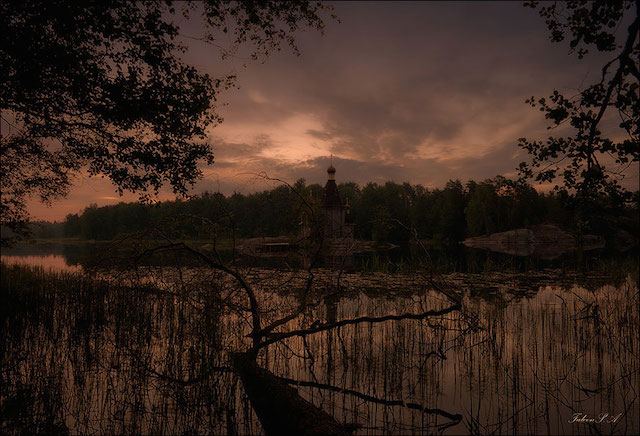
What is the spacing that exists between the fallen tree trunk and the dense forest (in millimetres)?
2180

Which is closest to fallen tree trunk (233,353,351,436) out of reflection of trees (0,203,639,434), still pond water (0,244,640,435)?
reflection of trees (0,203,639,434)

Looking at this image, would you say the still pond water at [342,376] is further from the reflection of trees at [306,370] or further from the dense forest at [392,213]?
the dense forest at [392,213]

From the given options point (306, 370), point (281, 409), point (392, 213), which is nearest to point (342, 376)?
point (306, 370)

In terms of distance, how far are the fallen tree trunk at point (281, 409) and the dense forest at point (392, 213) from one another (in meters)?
2.18

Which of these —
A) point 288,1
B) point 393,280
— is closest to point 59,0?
point 288,1

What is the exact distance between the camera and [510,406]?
197 inches

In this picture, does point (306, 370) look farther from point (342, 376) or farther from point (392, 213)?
point (392, 213)

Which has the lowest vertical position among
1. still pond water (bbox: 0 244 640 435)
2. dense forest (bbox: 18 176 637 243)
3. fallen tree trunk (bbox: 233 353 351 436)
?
still pond water (bbox: 0 244 640 435)

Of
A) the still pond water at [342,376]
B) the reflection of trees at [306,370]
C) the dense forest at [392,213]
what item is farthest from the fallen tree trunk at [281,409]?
the dense forest at [392,213]

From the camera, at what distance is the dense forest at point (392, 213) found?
5555mm

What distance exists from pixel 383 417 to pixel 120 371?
4.61 meters

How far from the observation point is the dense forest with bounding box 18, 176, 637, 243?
5555 millimetres

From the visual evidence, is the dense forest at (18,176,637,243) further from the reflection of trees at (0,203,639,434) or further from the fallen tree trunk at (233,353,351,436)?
the fallen tree trunk at (233,353,351,436)

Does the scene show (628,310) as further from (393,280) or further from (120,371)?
(120,371)
